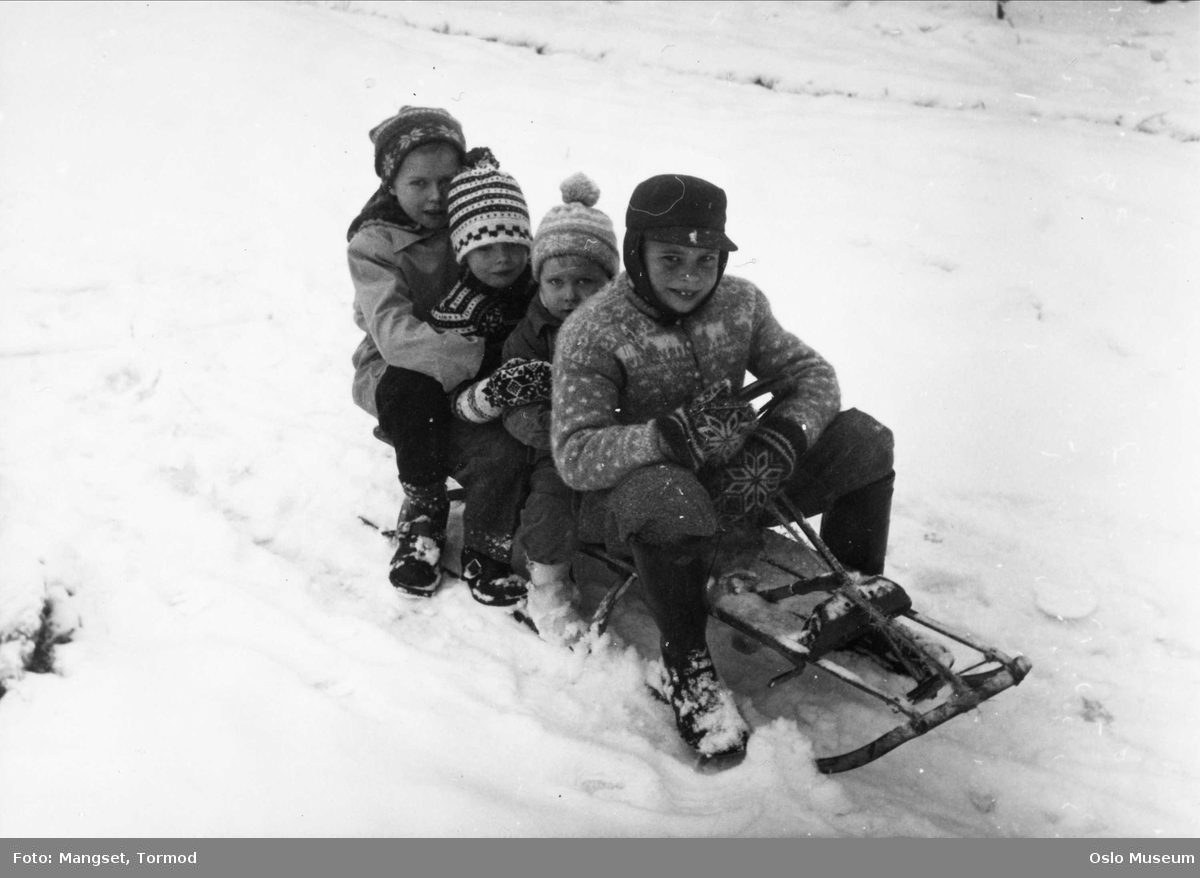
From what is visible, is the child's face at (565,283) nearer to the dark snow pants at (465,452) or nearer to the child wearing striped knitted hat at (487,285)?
the child wearing striped knitted hat at (487,285)

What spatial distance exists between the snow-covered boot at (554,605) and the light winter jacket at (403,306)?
26.0 inches

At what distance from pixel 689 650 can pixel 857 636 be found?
0.54 metres

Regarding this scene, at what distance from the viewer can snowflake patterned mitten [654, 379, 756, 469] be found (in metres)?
2.19

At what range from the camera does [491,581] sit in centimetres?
295

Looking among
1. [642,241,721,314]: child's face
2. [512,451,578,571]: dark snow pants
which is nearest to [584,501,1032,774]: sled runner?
[512,451,578,571]: dark snow pants

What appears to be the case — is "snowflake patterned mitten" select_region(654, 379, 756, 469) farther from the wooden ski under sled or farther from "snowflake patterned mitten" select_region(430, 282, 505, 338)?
"snowflake patterned mitten" select_region(430, 282, 505, 338)

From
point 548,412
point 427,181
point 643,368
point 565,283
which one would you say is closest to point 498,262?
point 565,283

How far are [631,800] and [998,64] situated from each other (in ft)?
20.3

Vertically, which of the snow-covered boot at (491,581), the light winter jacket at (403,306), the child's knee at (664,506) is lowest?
the snow-covered boot at (491,581)

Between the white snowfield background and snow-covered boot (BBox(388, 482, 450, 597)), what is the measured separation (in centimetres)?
9

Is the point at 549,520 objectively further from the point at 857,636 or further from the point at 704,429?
the point at 857,636

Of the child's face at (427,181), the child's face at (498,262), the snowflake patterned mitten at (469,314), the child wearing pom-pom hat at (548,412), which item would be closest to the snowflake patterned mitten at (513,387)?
the child wearing pom-pom hat at (548,412)

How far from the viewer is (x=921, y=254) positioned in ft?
15.1

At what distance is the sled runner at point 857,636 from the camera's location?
6.97 feet
